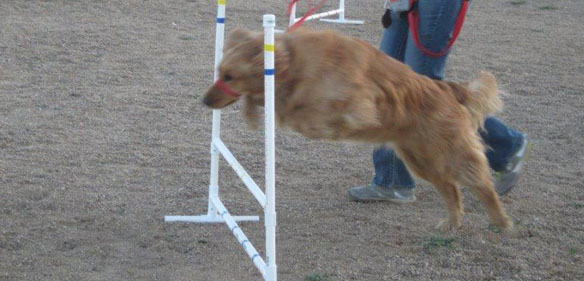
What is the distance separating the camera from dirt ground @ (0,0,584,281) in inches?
158

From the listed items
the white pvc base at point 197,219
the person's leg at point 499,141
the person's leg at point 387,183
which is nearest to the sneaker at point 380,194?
the person's leg at point 387,183

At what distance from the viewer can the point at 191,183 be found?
5094 mm

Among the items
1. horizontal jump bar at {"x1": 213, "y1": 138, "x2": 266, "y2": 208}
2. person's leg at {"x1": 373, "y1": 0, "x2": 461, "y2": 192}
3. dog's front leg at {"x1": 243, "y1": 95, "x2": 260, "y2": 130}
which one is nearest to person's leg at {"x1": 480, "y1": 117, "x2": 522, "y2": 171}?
person's leg at {"x1": 373, "y1": 0, "x2": 461, "y2": 192}

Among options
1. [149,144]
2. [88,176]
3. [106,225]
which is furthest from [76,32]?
[106,225]

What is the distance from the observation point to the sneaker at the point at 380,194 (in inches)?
190

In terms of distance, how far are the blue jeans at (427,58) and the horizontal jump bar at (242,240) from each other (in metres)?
1.02

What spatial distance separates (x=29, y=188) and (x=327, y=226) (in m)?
1.72

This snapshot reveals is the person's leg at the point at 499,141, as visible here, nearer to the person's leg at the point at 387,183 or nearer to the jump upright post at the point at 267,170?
the person's leg at the point at 387,183

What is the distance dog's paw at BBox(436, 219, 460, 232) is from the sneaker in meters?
0.43

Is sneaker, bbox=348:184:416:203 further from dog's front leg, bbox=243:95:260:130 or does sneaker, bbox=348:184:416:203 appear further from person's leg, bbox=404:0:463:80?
dog's front leg, bbox=243:95:260:130

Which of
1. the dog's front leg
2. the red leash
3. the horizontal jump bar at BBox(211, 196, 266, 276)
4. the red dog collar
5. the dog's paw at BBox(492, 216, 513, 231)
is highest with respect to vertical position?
the red leash

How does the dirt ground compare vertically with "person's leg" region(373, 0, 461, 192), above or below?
below

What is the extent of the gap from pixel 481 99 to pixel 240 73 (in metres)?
1.27

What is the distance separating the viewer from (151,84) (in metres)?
7.18
